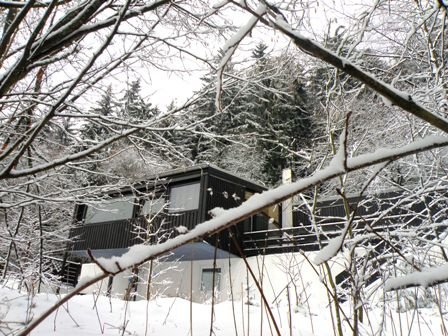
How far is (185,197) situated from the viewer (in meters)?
14.1

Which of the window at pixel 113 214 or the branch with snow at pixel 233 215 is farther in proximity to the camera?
the window at pixel 113 214

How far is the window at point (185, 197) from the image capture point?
13.8 meters

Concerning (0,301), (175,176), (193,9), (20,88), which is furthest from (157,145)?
A: (175,176)

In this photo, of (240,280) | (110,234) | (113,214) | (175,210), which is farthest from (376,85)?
(113,214)

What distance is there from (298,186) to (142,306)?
454cm

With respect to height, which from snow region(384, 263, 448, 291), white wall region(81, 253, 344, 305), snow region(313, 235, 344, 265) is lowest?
snow region(384, 263, 448, 291)

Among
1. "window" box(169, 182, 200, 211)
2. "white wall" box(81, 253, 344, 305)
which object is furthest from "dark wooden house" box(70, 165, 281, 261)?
"white wall" box(81, 253, 344, 305)

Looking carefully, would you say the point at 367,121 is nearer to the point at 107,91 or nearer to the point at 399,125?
the point at 399,125

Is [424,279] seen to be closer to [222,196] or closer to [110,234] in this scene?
[222,196]

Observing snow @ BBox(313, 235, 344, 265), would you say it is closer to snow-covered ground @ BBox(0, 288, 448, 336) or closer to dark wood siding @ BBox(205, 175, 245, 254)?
snow-covered ground @ BBox(0, 288, 448, 336)

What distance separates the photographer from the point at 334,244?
631 mm

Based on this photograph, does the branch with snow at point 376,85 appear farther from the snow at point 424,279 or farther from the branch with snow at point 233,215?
the snow at point 424,279

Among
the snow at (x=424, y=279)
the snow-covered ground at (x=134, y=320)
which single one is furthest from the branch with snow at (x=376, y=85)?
the snow-covered ground at (x=134, y=320)

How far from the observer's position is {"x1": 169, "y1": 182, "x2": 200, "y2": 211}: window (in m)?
13.8
